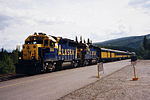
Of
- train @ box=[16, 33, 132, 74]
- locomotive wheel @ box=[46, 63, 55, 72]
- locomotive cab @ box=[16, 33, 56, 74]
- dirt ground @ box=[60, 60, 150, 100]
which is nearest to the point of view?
dirt ground @ box=[60, 60, 150, 100]

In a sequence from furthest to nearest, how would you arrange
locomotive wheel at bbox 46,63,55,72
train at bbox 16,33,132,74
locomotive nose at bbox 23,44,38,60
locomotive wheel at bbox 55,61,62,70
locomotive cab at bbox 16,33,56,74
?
locomotive wheel at bbox 55,61,62,70 → locomotive wheel at bbox 46,63,55,72 → locomotive nose at bbox 23,44,38,60 → train at bbox 16,33,132,74 → locomotive cab at bbox 16,33,56,74

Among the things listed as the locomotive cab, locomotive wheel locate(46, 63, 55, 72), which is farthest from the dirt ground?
locomotive wheel locate(46, 63, 55, 72)

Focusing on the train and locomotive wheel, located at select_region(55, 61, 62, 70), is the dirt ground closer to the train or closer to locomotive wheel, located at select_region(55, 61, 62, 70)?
the train

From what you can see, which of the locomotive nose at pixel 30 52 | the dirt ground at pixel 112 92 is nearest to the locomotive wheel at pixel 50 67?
the locomotive nose at pixel 30 52

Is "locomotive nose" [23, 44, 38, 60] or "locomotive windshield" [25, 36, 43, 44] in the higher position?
"locomotive windshield" [25, 36, 43, 44]

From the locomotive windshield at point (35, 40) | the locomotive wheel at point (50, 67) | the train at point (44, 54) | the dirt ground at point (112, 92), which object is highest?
the locomotive windshield at point (35, 40)

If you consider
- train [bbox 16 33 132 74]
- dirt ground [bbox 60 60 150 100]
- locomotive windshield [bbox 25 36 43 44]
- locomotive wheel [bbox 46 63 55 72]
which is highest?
locomotive windshield [bbox 25 36 43 44]

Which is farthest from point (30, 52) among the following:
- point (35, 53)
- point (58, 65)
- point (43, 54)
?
point (58, 65)

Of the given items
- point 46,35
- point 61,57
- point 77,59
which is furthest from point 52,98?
point 77,59

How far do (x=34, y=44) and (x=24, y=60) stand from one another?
181 centimetres

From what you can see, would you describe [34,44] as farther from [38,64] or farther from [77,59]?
[77,59]

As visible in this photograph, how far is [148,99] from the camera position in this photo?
6098mm

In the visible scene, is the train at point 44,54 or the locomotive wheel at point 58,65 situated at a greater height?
the train at point 44,54

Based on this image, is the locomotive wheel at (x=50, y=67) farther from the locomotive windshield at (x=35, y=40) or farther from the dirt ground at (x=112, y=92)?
the dirt ground at (x=112, y=92)
